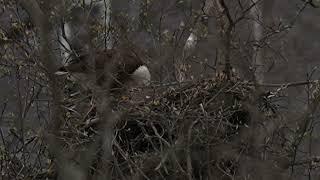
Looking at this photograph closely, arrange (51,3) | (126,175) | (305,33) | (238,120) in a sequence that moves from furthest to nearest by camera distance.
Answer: (238,120), (126,175), (305,33), (51,3)

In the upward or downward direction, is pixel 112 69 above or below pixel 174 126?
above

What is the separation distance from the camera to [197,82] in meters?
5.22

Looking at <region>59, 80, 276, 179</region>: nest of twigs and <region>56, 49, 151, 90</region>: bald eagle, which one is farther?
<region>59, 80, 276, 179</region>: nest of twigs

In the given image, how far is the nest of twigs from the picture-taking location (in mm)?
4504

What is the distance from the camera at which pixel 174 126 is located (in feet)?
15.1

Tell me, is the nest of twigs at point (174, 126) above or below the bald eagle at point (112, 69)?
below

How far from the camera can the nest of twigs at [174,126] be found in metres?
4.50

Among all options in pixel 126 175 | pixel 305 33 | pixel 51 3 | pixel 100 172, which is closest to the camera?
pixel 51 3

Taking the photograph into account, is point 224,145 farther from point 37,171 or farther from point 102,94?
point 37,171

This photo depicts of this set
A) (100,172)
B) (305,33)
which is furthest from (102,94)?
(305,33)

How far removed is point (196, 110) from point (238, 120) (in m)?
0.49

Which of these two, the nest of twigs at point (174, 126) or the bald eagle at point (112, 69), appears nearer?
the bald eagle at point (112, 69)

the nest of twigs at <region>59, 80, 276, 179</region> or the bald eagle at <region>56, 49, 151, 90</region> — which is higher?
the bald eagle at <region>56, 49, 151, 90</region>

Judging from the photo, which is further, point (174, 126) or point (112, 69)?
point (174, 126)
